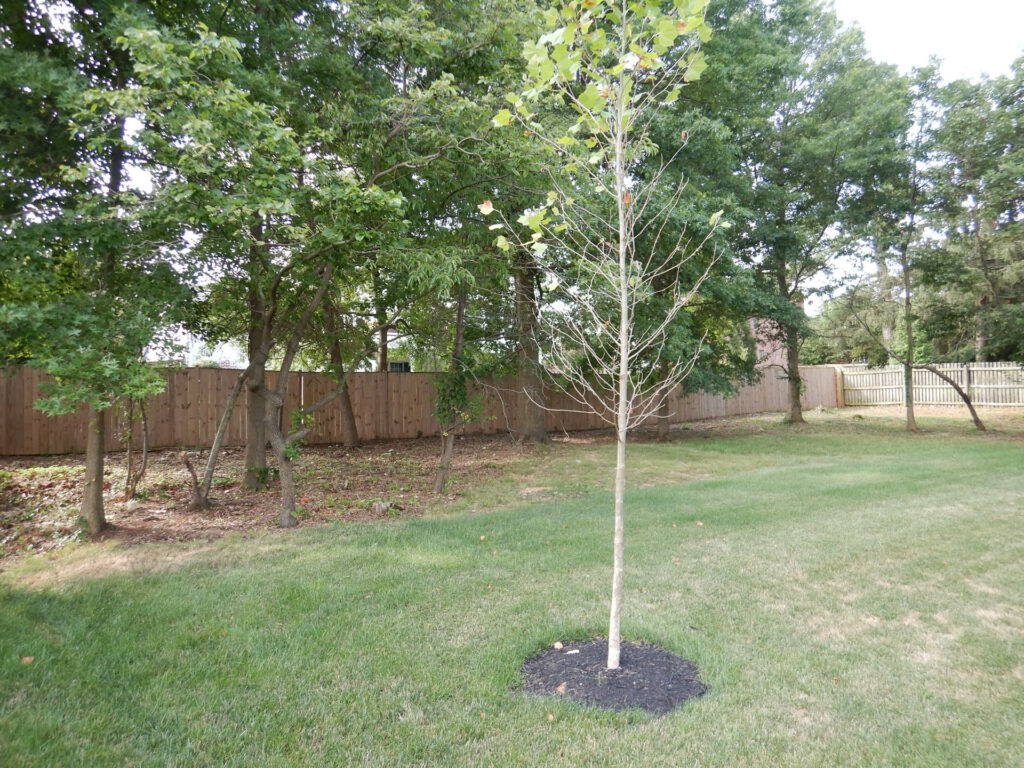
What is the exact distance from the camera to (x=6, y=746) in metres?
2.24

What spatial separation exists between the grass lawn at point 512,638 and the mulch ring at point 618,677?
0.32 feet

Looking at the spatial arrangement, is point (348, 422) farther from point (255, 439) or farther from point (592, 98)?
point (592, 98)

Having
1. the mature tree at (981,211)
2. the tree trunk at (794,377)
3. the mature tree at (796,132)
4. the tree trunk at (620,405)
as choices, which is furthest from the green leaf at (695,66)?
the tree trunk at (794,377)

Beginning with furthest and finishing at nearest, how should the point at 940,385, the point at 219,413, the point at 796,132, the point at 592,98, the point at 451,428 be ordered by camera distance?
the point at 940,385 → the point at 796,132 → the point at 219,413 → the point at 451,428 → the point at 592,98

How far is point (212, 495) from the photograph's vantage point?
7.24 meters

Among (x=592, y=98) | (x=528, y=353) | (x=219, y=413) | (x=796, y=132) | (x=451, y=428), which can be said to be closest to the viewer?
(x=592, y=98)

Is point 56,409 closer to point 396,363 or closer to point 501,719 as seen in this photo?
point 501,719

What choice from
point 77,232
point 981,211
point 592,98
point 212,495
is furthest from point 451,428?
point 981,211

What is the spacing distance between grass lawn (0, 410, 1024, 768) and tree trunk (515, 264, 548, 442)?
9.86ft

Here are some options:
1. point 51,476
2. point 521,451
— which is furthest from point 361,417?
point 51,476

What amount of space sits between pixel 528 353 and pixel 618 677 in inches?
332

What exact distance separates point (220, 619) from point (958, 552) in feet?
19.0

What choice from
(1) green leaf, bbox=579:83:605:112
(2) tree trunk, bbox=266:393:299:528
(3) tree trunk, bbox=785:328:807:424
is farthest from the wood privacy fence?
(1) green leaf, bbox=579:83:605:112

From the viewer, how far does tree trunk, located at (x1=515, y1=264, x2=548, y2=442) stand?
A: 895 centimetres
